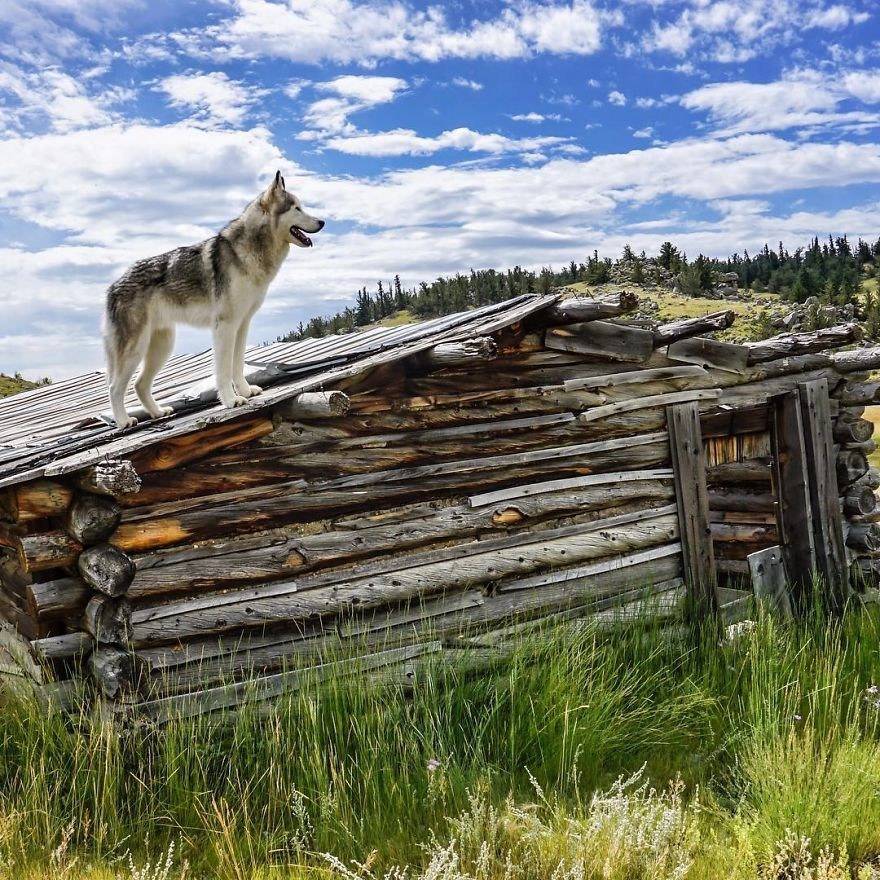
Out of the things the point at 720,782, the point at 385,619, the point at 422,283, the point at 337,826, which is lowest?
the point at 720,782

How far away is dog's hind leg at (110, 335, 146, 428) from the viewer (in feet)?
18.3

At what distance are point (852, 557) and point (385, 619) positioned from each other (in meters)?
5.95

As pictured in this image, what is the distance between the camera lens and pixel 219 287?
213 inches

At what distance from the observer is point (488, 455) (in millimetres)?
6766

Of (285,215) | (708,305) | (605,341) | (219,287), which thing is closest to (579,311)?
(605,341)

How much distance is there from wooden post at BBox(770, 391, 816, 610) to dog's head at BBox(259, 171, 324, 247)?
5.46 m

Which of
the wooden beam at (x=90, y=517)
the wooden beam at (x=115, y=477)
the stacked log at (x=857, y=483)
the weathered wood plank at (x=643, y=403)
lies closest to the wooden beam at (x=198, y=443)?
the wooden beam at (x=90, y=517)

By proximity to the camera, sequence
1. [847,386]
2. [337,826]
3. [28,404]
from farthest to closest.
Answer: [28,404]
[847,386]
[337,826]

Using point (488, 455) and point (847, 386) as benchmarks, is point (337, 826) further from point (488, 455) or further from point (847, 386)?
point (847, 386)

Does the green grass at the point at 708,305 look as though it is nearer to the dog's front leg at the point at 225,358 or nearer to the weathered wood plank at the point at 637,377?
the weathered wood plank at the point at 637,377

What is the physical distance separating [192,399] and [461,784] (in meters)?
3.27

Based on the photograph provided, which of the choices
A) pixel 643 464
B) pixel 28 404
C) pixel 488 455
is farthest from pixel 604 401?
pixel 28 404

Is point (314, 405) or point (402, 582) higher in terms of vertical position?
point (314, 405)

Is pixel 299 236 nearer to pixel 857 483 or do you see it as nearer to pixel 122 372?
pixel 122 372
